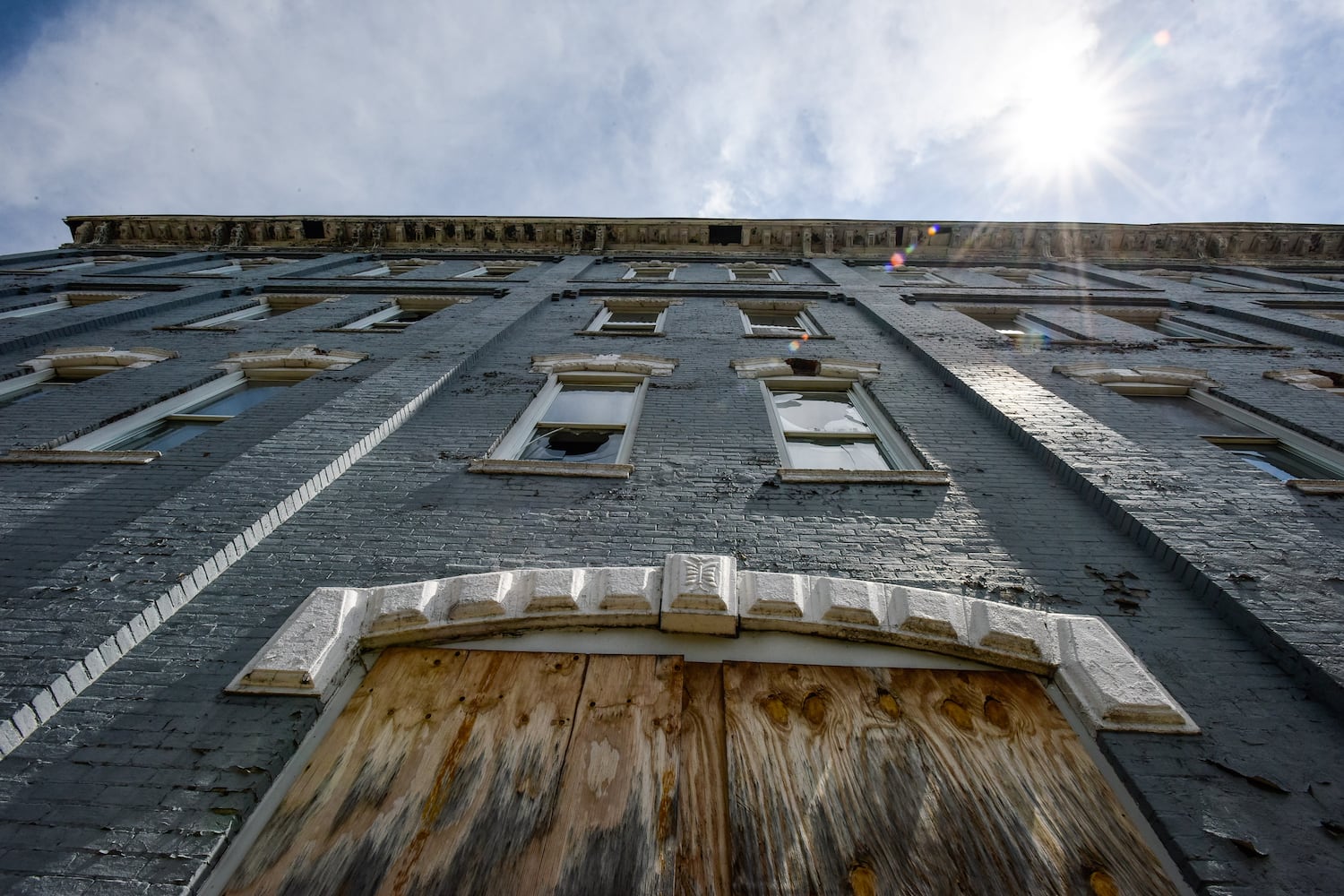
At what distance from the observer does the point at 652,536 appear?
405 centimetres

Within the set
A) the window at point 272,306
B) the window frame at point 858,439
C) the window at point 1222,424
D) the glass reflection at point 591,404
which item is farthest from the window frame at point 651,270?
the window at point 1222,424

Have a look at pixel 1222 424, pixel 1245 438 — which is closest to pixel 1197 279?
pixel 1222 424

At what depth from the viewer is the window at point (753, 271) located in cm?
1430

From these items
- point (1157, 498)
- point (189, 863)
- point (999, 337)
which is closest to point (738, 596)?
point (189, 863)

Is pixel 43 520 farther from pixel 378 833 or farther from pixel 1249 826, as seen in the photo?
pixel 1249 826

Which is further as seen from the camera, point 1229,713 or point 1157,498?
point 1157,498

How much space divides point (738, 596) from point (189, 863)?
271cm

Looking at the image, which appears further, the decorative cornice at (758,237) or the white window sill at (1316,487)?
the decorative cornice at (758,237)

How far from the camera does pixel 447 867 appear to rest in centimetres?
219

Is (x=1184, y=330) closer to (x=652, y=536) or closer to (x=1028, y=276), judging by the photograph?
(x=1028, y=276)

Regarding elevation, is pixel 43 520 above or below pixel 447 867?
above

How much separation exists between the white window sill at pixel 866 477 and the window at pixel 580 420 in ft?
4.78

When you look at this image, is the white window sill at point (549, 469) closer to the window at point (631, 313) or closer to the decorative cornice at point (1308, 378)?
the window at point (631, 313)

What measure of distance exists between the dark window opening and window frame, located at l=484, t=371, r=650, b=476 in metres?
10.9
